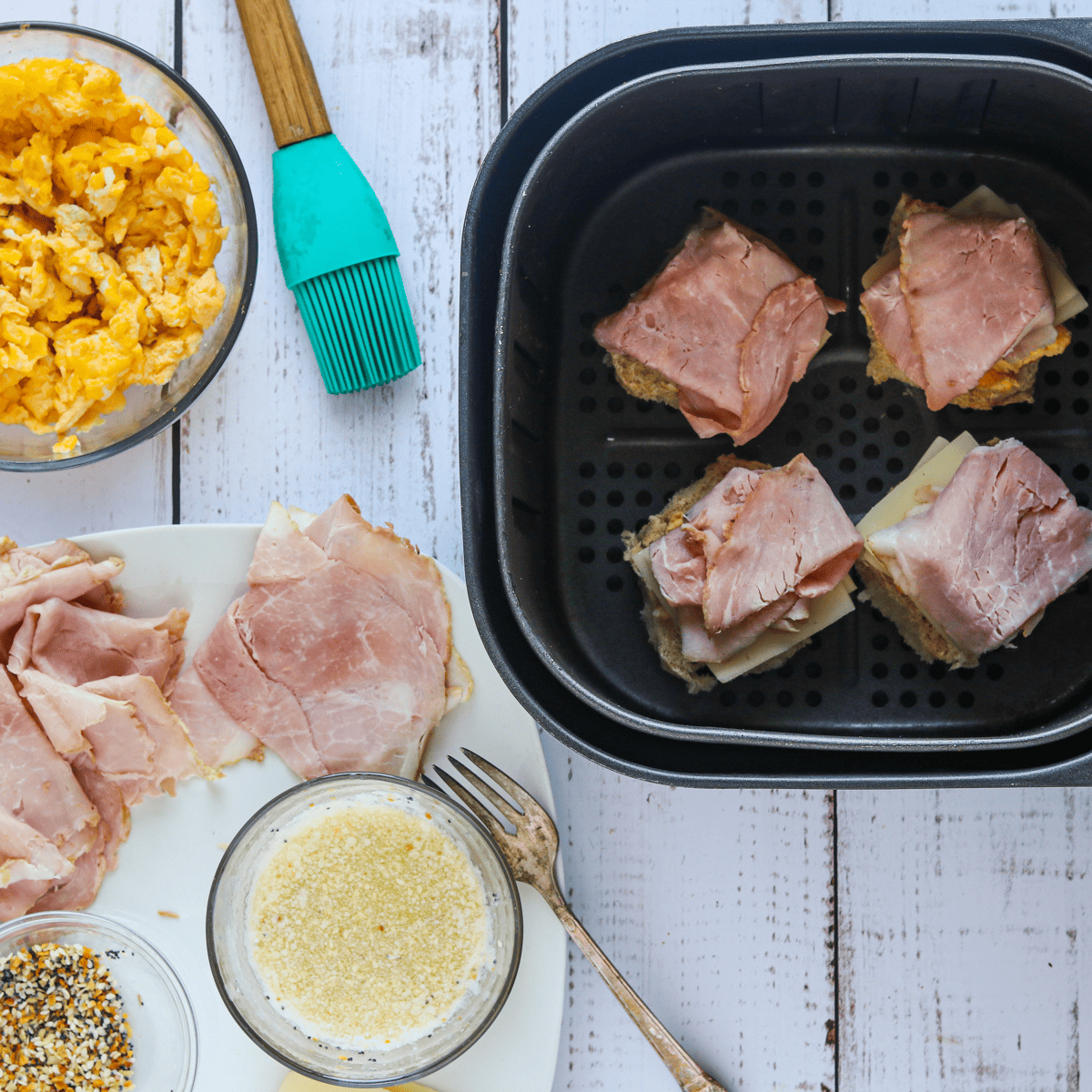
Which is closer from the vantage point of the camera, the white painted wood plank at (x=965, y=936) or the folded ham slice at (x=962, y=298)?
the folded ham slice at (x=962, y=298)

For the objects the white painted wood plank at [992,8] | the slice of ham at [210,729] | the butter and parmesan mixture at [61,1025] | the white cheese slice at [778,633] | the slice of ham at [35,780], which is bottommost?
the butter and parmesan mixture at [61,1025]

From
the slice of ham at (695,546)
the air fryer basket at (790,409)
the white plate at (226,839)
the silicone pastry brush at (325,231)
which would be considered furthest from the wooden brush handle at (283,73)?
the slice of ham at (695,546)

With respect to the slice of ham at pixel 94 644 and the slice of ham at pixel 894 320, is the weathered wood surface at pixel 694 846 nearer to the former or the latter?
the slice of ham at pixel 94 644

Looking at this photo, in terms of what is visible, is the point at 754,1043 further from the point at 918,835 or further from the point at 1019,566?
the point at 1019,566

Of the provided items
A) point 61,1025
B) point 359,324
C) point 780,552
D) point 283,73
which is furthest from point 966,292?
point 61,1025

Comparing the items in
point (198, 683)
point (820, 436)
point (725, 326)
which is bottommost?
point (198, 683)

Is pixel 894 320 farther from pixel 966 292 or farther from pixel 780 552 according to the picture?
pixel 780 552

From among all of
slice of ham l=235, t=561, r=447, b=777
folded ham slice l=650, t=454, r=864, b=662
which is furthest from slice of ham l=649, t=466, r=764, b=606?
slice of ham l=235, t=561, r=447, b=777
